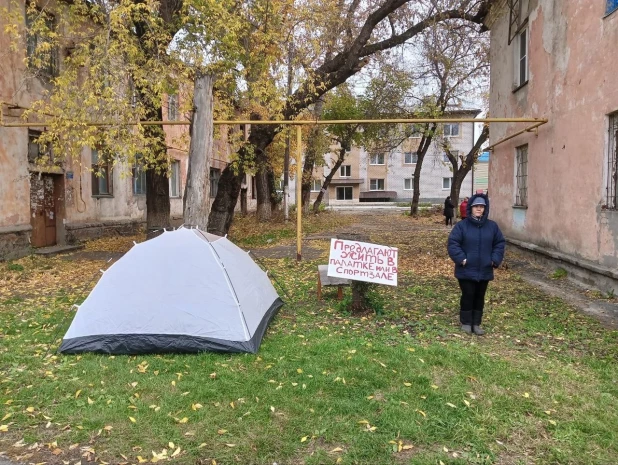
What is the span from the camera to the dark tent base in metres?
4.83

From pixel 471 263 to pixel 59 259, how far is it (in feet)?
32.8

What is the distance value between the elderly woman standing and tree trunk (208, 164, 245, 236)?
9075mm

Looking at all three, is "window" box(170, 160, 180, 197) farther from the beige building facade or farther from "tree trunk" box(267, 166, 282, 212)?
"tree trunk" box(267, 166, 282, 212)

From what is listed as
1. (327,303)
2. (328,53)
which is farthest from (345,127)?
(327,303)

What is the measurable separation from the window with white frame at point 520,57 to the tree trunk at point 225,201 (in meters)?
7.83

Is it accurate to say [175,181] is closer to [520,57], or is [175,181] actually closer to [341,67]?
[341,67]

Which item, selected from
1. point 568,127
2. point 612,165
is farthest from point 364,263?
point 568,127

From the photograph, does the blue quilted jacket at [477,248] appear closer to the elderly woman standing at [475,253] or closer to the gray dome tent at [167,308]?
the elderly woman standing at [475,253]

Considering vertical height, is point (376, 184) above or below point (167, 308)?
above

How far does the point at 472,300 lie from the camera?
5641 mm

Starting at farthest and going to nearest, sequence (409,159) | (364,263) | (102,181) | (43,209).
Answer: (409,159) → (102,181) → (43,209) → (364,263)

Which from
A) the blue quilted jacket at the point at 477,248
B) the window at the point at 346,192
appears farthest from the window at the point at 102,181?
the window at the point at 346,192

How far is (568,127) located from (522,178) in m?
3.14

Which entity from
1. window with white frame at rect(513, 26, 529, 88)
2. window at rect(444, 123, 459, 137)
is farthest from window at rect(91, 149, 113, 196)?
window at rect(444, 123, 459, 137)
